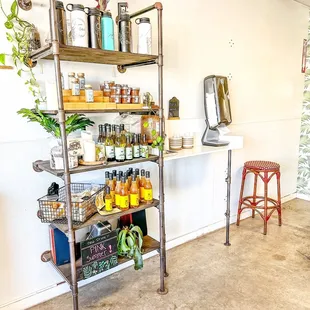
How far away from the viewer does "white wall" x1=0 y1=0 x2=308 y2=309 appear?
1872mm

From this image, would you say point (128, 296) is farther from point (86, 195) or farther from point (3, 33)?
point (3, 33)

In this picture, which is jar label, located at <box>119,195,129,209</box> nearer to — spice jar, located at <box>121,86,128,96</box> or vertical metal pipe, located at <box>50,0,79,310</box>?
vertical metal pipe, located at <box>50,0,79,310</box>

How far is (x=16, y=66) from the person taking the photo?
5.86 feet

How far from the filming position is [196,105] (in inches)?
110

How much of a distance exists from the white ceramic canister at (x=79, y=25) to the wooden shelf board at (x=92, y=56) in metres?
0.05

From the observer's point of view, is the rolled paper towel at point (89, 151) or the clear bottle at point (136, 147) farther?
the clear bottle at point (136, 147)

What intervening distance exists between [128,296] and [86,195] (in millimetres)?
844

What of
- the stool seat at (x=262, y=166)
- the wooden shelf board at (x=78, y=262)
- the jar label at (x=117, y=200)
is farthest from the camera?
the stool seat at (x=262, y=166)

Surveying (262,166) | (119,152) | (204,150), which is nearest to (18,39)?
(119,152)

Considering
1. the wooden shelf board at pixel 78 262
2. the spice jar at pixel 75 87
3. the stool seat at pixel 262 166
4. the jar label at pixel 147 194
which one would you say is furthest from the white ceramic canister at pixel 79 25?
the stool seat at pixel 262 166

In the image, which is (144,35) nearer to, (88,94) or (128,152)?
(88,94)

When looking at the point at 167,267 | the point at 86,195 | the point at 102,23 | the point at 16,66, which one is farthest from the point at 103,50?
the point at 167,267

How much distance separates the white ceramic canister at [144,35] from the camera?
6.06 feet

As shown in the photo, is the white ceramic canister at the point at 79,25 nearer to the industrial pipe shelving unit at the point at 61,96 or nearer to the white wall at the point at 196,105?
the industrial pipe shelving unit at the point at 61,96
